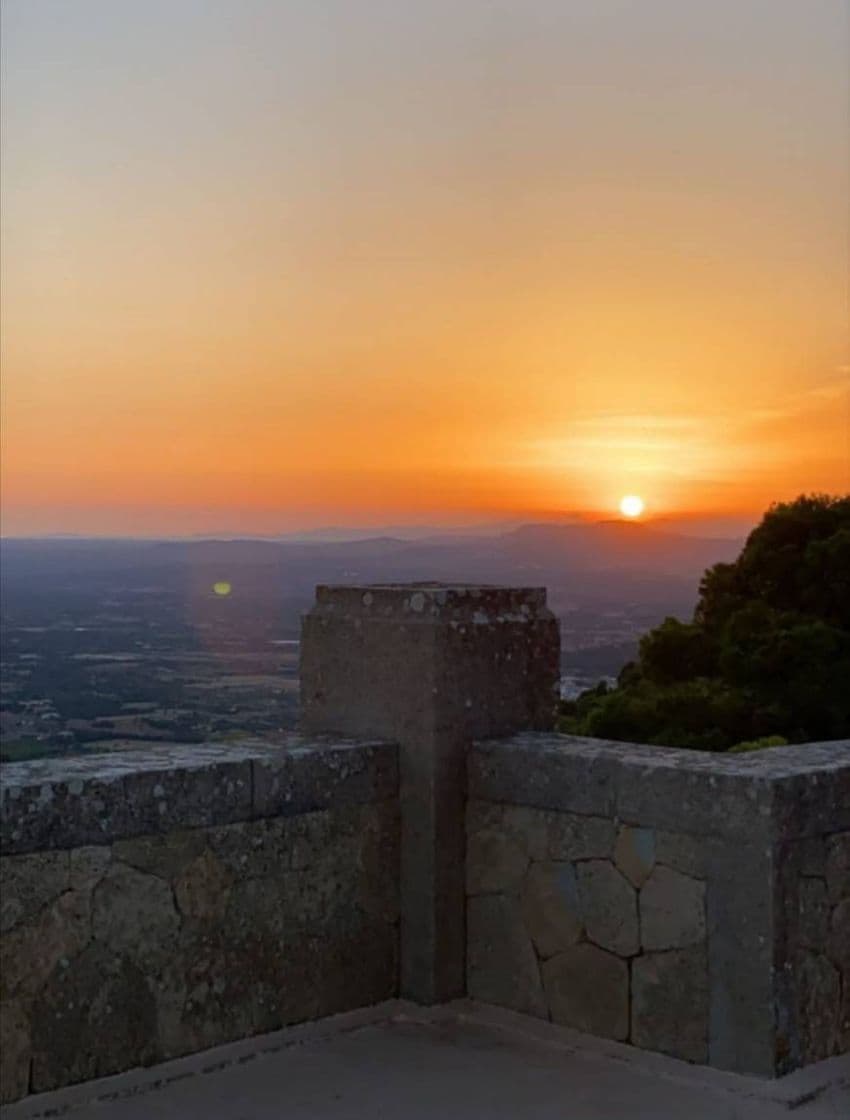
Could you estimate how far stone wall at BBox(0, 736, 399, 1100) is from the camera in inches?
175

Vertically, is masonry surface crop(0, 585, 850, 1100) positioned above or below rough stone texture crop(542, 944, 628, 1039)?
above

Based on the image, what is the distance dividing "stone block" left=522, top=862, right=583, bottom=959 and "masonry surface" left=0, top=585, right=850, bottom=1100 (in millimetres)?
10

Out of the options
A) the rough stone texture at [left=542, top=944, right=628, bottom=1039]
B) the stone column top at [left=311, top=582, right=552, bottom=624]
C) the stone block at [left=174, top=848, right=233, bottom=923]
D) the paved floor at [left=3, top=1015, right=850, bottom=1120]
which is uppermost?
the stone column top at [left=311, top=582, right=552, bottom=624]

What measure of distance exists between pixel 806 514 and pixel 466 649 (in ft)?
54.2

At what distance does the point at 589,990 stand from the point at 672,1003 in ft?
1.23

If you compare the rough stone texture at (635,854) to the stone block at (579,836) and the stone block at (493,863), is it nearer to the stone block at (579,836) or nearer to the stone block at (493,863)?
the stone block at (579,836)

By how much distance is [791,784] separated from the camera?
4.74m

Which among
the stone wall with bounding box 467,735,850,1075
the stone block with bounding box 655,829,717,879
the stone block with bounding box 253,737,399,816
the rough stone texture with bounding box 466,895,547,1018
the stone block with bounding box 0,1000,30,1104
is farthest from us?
the rough stone texture with bounding box 466,895,547,1018

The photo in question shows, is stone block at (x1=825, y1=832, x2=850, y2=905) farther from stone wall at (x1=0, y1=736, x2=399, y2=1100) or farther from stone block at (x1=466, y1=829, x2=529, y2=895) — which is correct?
stone wall at (x1=0, y1=736, x2=399, y2=1100)

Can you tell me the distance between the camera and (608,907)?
512 centimetres

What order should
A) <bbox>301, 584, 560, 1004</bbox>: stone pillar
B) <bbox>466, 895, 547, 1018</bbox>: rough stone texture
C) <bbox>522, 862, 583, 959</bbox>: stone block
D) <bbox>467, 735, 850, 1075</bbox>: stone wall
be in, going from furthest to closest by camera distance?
<bbox>301, 584, 560, 1004</bbox>: stone pillar → <bbox>466, 895, 547, 1018</bbox>: rough stone texture → <bbox>522, 862, 583, 959</bbox>: stone block → <bbox>467, 735, 850, 1075</bbox>: stone wall

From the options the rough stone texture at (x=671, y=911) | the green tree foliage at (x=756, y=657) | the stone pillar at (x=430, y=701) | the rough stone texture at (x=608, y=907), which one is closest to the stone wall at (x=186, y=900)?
the stone pillar at (x=430, y=701)

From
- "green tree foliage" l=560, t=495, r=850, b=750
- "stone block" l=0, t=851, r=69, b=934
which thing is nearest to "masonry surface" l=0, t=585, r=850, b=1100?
"stone block" l=0, t=851, r=69, b=934

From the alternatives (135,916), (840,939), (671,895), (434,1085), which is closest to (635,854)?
(671,895)
